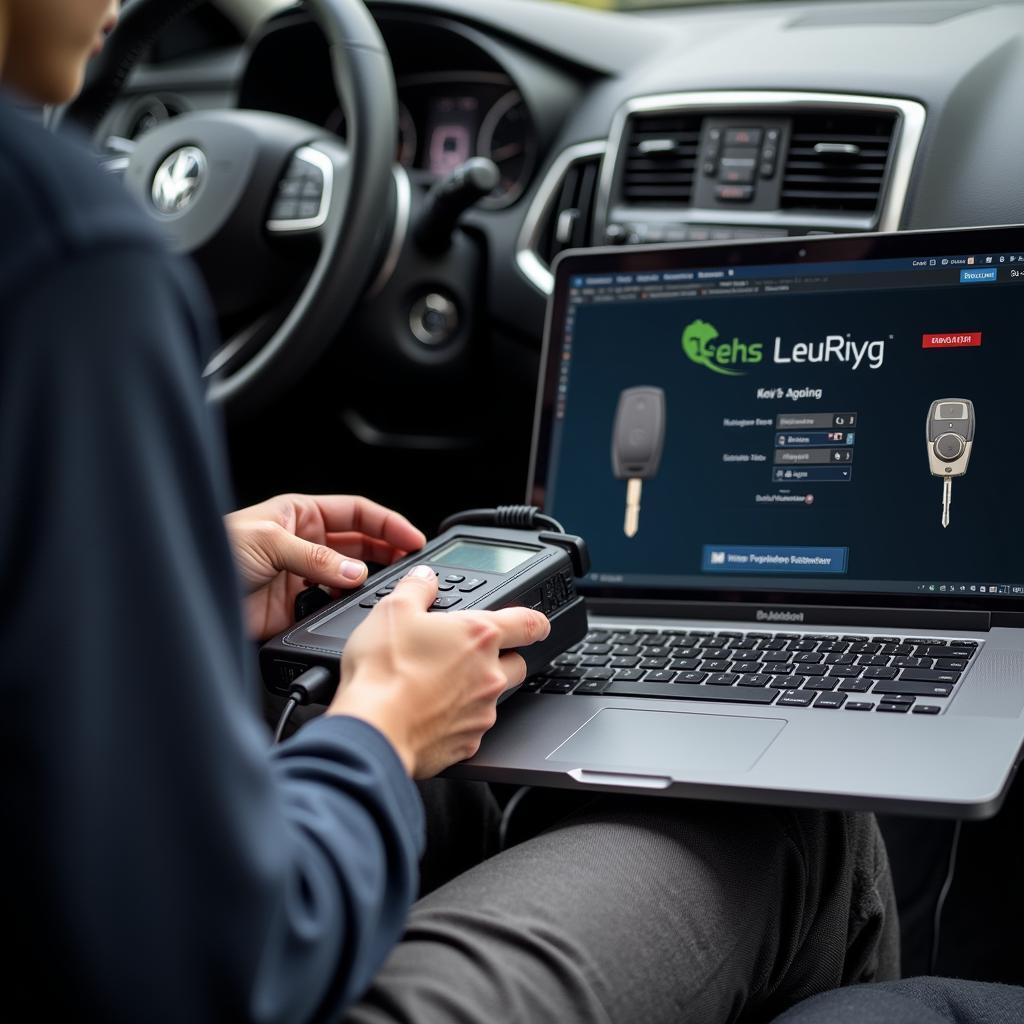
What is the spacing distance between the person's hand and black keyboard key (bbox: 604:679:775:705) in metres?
0.22

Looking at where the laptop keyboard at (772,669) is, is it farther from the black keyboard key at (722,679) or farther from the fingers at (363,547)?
the fingers at (363,547)

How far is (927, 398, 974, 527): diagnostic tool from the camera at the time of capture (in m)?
1.07

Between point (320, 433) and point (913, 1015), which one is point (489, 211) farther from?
point (913, 1015)

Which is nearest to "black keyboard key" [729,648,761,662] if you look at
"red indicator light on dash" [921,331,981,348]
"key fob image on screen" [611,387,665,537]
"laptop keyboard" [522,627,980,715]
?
"laptop keyboard" [522,627,980,715]

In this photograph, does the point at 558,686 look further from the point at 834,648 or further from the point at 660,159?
the point at 660,159

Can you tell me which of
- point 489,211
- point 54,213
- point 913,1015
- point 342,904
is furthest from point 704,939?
point 489,211

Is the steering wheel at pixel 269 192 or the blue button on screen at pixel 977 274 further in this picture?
the steering wheel at pixel 269 192

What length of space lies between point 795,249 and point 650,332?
154mm

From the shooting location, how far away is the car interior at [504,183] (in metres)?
1.31

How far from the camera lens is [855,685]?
917mm

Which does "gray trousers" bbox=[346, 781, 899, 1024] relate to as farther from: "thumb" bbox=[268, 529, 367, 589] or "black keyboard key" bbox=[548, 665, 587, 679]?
"thumb" bbox=[268, 529, 367, 589]

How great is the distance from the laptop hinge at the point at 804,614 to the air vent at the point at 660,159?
1.82 ft

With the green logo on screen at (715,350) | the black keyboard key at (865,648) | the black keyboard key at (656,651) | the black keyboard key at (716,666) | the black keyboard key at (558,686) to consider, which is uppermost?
the green logo on screen at (715,350)

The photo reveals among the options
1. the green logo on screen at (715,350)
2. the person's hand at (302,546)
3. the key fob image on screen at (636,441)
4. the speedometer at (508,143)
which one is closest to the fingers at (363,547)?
the person's hand at (302,546)
